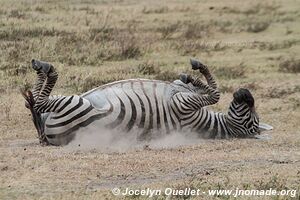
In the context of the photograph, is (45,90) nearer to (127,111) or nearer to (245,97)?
(127,111)

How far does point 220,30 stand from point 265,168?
15.3 metres

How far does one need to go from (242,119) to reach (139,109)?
5.13ft

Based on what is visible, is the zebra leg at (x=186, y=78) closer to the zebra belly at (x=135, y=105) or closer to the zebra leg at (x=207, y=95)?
the zebra leg at (x=207, y=95)

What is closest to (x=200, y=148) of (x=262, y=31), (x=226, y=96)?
(x=226, y=96)

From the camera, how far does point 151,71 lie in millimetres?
15383

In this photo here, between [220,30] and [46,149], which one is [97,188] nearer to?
[46,149]

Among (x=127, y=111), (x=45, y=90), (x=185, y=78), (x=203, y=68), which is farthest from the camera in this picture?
(x=203, y=68)

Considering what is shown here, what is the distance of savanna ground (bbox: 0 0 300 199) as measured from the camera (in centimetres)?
696

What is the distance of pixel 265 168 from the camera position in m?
7.45

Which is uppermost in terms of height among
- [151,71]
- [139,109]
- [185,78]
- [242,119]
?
[185,78]

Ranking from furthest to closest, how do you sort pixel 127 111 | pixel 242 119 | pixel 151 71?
1. pixel 151 71
2. pixel 242 119
3. pixel 127 111

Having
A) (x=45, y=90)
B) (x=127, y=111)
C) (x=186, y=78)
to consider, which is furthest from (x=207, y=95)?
(x=45, y=90)

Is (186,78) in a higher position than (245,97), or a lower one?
higher

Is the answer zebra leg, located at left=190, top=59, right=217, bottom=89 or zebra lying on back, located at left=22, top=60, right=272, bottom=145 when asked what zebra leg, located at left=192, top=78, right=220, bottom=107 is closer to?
zebra lying on back, located at left=22, top=60, right=272, bottom=145
